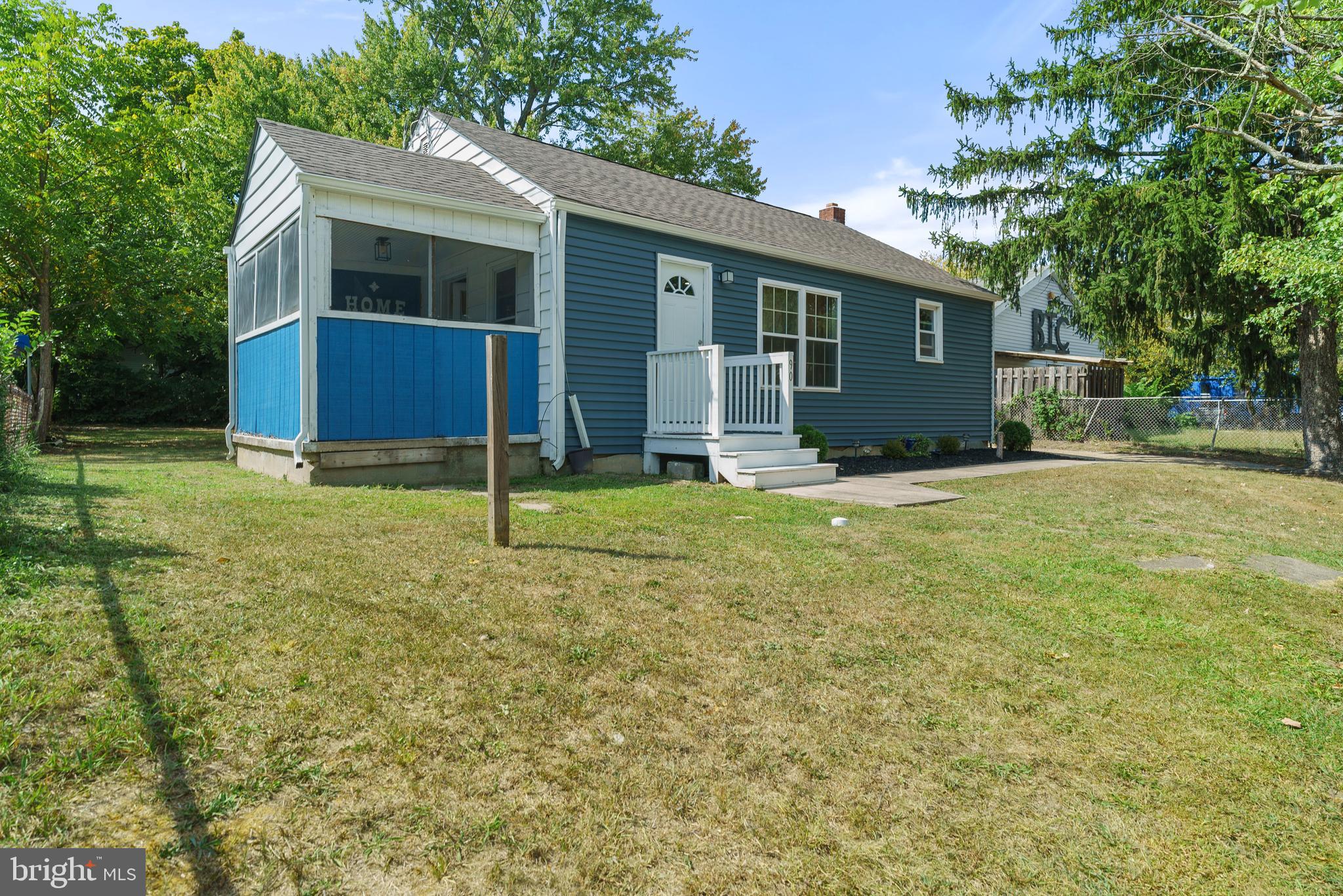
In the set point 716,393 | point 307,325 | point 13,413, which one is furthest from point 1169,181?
point 13,413

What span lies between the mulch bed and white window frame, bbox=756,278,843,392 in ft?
4.43

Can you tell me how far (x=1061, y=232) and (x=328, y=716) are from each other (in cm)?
1437

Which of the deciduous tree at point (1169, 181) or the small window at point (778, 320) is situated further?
the small window at point (778, 320)

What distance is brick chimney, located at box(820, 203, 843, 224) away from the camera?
17.0m

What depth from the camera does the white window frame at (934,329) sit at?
45.0 feet

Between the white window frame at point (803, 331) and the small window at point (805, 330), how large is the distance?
0.01 metres

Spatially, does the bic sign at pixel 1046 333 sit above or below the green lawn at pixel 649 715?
above

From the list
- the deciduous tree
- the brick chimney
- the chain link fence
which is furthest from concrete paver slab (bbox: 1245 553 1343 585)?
the brick chimney

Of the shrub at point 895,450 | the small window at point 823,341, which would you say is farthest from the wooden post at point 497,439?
the shrub at point 895,450

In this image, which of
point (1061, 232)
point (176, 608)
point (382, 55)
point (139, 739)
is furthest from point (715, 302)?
point (382, 55)

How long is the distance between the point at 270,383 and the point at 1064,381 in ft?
63.0

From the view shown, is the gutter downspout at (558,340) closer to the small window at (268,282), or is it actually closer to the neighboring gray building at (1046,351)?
the small window at (268,282)

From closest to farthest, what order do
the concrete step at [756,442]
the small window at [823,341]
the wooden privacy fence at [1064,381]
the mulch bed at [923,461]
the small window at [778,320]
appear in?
the concrete step at [756,442] < the mulch bed at [923,461] < the small window at [778,320] < the small window at [823,341] < the wooden privacy fence at [1064,381]

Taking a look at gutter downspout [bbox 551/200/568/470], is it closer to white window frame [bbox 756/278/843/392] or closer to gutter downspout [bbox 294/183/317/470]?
gutter downspout [bbox 294/183/317/470]
